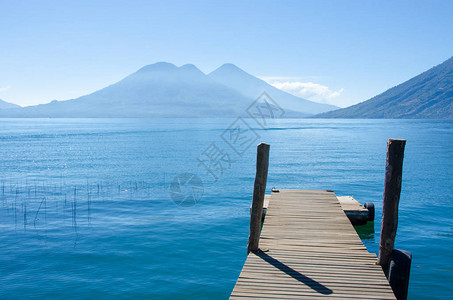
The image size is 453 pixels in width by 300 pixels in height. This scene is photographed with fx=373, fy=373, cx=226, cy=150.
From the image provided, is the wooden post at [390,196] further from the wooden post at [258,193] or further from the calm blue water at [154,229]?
the calm blue water at [154,229]

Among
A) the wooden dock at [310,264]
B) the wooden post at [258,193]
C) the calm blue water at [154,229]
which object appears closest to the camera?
the wooden dock at [310,264]

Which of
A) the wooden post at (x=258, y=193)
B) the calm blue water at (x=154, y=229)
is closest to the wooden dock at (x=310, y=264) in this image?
the wooden post at (x=258, y=193)

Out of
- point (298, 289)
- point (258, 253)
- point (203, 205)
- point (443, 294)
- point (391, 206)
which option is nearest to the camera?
point (298, 289)

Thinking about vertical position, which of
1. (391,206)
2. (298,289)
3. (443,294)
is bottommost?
(443,294)

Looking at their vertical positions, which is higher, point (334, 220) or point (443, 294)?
point (334, 220)

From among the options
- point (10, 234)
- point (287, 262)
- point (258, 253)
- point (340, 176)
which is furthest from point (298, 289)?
point (340, 176)

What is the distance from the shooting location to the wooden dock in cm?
729

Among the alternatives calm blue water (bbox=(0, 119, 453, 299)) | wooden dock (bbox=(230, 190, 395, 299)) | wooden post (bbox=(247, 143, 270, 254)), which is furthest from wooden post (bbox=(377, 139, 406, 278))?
calm blue water (bbox=(0, 119, 453, 299))

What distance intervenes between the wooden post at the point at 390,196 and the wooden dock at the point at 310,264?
0.37m

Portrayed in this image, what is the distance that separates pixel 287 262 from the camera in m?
8.77

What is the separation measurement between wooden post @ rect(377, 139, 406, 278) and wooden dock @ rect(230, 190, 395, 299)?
0.37 metres

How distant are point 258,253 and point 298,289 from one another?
219cm

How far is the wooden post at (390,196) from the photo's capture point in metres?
8.42

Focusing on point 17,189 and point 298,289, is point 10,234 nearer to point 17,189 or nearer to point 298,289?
point 17,189
